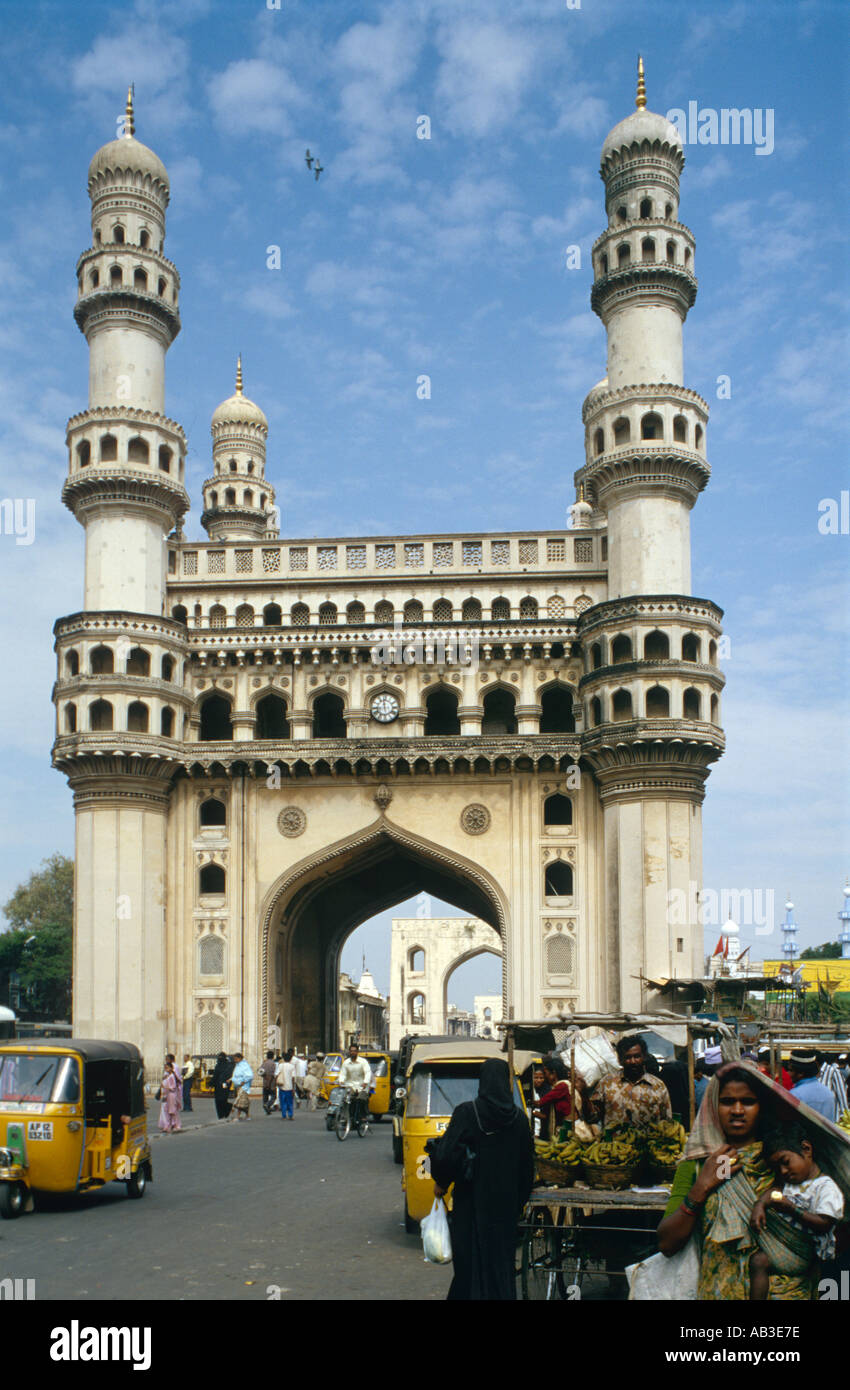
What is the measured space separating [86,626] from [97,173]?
1234 cm

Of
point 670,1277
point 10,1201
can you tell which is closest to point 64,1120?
point 10,1201

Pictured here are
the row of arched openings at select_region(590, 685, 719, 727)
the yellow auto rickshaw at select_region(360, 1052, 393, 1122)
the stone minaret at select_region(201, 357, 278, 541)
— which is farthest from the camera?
the stone minaret at select_region(201, 357, 278, 541)

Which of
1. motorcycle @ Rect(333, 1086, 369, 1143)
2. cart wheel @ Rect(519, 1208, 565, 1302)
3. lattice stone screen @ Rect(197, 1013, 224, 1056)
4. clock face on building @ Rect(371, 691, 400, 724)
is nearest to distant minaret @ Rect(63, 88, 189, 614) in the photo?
clock face on building @ Rect(371, 691, 400, 724)

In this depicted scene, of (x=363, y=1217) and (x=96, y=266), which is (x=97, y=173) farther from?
(x=363, y=1217)

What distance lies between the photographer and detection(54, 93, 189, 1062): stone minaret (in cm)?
3428

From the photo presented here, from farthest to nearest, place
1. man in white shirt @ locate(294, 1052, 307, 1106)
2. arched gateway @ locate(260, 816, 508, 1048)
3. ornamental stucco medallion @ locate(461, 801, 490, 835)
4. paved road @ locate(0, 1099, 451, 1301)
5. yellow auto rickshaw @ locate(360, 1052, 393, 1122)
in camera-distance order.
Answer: arched gateway @ locate(260, 816, 508, 1048)
ornamental stucco medallion @ locate(461, 801, 490, 835)
man in white shirt @ locate(294, 1052, 307, 1106)
yellow auto rickshaw @ locate(360, 1052, 393, 1122)
paved road @ locate(0, 1099, 451, 1301)

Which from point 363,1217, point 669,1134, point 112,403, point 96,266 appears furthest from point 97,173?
point 669,1134

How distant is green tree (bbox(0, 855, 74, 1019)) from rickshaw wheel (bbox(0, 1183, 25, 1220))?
52.0 m

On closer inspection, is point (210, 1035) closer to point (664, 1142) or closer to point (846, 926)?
point (664, 1142)

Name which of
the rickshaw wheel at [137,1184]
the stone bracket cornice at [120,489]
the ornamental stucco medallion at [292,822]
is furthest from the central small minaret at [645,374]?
the rickshaw wheel at [137,1184]

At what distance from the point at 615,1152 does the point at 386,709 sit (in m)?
28.1

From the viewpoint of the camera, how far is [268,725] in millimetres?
38625

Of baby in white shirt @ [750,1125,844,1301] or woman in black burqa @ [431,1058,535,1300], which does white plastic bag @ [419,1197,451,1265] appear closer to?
woman in black burqa @ [431,1058,535,1300]

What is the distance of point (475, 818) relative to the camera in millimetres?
36531
